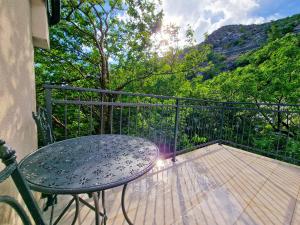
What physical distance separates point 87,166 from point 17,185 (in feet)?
1.66

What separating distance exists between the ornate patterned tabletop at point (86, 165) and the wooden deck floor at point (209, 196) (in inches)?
32.9

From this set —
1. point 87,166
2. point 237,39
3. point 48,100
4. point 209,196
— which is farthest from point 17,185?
point 237,39

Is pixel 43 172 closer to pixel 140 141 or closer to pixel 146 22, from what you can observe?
pixel 140 141

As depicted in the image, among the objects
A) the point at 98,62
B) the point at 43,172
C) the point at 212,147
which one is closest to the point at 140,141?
the point at 43,172

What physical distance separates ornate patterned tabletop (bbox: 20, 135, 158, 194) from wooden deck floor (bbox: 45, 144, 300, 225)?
0.83 m

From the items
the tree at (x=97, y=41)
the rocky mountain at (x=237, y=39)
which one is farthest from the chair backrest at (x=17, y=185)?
the rocky mountain at (x=237, y=39)

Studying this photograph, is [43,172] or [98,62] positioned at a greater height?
[98,62]

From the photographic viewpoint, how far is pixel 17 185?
2.00 ft

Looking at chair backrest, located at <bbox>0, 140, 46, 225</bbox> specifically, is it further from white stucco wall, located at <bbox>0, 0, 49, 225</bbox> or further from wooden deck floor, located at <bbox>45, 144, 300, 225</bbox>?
wooden deck floor, located at <bbox>45, 144, 300, 225</bbox>

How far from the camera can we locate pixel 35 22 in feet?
6.68

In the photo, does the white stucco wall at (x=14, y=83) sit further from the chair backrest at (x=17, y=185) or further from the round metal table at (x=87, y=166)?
the chair backrest at (x=17, y=185)

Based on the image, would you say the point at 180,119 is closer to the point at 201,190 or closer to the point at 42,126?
the point at 201,190

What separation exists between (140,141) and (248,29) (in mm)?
38083

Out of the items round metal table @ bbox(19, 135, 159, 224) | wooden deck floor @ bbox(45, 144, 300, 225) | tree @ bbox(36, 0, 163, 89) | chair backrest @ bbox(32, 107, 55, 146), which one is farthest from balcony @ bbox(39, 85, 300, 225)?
tree @ bbox(36, 0, 163, 89)
